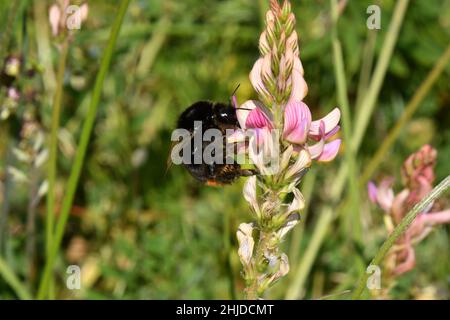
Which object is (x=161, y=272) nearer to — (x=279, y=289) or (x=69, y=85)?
(x=279, y=289)

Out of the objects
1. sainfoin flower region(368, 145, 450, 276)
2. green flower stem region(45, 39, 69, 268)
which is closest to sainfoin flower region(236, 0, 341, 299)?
sainfoin flower region(368, 145, 450, 276)

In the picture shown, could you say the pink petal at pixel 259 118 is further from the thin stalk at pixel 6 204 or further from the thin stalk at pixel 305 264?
the thin stalk at pixel 6 204

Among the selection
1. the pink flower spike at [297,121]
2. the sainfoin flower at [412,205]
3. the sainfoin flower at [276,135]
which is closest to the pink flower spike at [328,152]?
the sainfoin flower at [276,135]

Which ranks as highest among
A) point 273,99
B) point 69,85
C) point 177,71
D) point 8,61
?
point 177,71

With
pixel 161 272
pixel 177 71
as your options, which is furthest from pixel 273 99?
pixel 177 71

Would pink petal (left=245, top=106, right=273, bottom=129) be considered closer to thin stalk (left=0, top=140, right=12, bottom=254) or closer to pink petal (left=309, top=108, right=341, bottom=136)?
pink petal (left=309, top=108, right=341, bottom=136)
